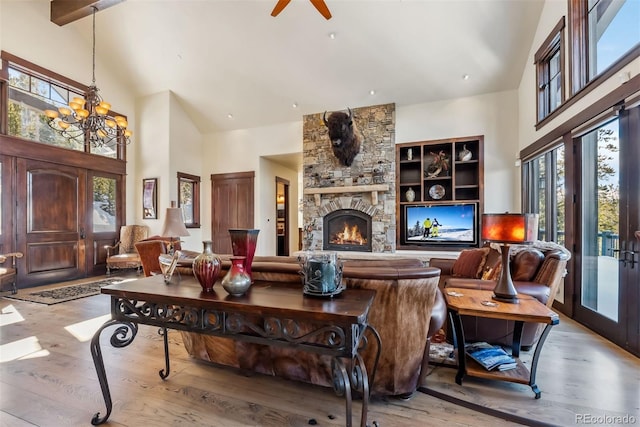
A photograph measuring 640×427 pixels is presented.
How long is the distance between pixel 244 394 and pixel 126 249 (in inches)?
231

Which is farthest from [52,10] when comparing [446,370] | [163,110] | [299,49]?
[446,370]

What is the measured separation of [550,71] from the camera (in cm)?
440


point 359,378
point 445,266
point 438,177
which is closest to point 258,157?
point 438,177

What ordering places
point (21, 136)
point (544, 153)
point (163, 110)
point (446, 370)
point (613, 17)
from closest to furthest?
point (446, 370)
point (613, 17)
point (544, 153)
point (21, 136)
point (163, 110)

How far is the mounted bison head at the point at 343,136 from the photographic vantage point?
5281 mm

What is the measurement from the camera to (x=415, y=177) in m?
6.23

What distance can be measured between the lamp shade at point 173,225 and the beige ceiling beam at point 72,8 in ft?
12.5

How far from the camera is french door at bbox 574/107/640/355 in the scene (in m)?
2.63

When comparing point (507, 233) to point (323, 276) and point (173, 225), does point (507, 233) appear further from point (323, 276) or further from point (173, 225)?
point (173, 225)

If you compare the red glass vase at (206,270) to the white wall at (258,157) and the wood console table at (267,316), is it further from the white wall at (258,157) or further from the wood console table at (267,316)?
the white wall at (258,157)

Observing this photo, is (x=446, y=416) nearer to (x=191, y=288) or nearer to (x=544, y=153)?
(x=191, y=288)

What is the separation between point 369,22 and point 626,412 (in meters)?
5.25

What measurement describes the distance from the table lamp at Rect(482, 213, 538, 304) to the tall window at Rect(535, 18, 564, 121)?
2.92 metres

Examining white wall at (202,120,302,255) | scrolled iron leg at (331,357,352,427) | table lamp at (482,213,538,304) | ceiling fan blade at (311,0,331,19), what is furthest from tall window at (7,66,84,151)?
table lamp at (482,213,538,304)
